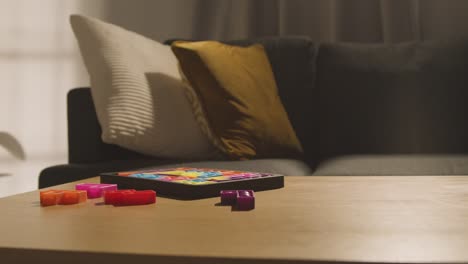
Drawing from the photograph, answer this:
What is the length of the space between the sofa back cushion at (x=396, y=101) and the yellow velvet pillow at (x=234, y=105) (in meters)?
0.26

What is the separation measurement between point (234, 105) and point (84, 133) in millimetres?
446

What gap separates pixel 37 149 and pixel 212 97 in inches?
54.1

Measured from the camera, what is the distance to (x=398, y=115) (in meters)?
2.06

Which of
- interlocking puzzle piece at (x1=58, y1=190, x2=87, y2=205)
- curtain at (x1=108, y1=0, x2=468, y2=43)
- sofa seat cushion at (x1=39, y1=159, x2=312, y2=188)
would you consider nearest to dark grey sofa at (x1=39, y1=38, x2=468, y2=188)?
sofa seat cushion at (x1=39, y1=159, x2=312, y2=188)

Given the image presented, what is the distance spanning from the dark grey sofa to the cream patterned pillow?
4.1 inches

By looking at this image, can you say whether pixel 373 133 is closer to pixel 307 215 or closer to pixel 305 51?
pixel 305 51

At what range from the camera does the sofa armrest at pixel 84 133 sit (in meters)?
1.79

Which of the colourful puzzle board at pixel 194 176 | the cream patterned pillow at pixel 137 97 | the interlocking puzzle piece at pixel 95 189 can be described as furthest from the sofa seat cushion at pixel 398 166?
the interlocking puzzle piece at pixel 95 189

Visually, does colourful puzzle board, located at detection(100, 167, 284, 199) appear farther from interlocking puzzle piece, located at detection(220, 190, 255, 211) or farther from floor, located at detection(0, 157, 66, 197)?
floor, located at detection(0, 157, 66, 197)

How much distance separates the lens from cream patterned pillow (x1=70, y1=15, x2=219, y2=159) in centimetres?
171

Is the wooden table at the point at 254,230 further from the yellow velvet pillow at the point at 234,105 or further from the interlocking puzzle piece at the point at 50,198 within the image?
the yellow velvet pillow at the point at 234,105

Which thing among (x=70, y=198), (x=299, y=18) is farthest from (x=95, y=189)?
(x=299, y=18)

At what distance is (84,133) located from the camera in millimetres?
1794

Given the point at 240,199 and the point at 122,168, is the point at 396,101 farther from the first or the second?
the point at 240,199
